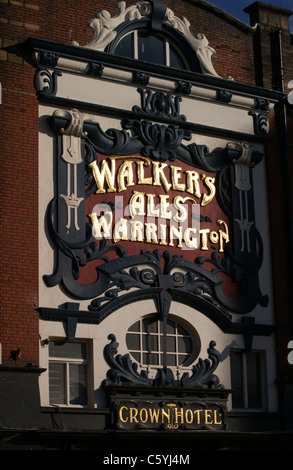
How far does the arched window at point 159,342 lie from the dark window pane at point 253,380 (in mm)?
1583

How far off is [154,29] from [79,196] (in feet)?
16.7

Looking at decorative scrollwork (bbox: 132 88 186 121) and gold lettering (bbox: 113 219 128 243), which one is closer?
gold lettering (bbox: 113 219 128 243)

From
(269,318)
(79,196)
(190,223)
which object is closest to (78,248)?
(79,196)

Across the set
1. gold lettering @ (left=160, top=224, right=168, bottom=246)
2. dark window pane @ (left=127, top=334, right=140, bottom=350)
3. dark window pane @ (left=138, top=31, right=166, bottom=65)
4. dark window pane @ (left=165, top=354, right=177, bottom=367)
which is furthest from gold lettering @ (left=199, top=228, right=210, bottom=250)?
dark window pane @ (left=138, top=31, right=166, bottom=65)

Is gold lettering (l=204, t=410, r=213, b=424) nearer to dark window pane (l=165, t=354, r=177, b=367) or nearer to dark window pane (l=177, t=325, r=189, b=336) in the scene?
dark window pane (l=165, t=354, r=177, b=367)

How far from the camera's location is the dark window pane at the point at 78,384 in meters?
23.6

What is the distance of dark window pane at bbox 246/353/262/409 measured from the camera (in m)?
25.7

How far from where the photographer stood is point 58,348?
77.8 feet

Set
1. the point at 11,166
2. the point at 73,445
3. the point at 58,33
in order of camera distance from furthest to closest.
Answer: the point at 58,33 < the point at 11,166 < the point at 73,445

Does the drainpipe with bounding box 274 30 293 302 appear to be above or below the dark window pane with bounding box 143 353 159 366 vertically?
above

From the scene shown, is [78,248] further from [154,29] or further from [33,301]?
[154,29]

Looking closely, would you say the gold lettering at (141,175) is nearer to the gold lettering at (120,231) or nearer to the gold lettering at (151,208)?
the gold lettering at (151,208)

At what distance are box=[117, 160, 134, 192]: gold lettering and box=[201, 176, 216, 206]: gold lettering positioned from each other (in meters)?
1.94

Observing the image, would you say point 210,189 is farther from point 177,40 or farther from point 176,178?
point 177,40
